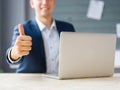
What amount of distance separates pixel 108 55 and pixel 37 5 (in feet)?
2.14

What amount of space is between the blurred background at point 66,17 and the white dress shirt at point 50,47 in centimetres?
102

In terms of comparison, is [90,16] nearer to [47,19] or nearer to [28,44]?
[47,19]

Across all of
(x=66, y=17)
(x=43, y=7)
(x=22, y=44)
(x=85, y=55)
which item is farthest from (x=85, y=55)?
(x=66, y=17)

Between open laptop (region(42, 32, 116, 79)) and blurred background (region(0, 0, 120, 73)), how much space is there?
1360mm

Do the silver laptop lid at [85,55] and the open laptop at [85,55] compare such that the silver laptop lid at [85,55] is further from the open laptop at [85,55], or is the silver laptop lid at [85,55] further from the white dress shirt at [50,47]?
the white dress shirt at [50,47]

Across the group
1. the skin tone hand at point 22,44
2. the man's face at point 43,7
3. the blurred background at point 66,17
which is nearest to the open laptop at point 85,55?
the skin tone hand at point 22,44

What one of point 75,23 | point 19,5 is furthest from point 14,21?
point 75,23

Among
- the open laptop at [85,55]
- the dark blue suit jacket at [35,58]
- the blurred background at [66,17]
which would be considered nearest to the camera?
the open laptop at [85,55]

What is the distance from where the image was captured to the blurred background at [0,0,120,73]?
2.84 metres

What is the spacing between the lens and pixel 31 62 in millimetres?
1780

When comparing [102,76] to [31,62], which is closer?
[102,76]

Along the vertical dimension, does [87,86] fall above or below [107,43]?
below

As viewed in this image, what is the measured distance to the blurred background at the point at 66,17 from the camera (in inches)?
112

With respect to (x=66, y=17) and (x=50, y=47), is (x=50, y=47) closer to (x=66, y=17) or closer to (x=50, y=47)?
(x=50, y=47)
